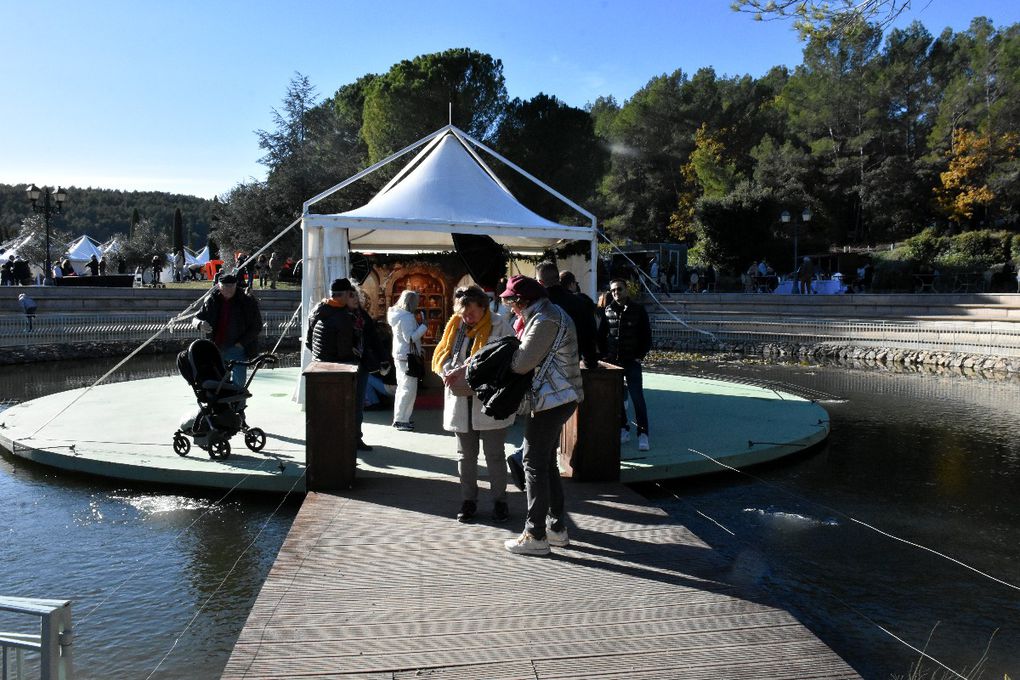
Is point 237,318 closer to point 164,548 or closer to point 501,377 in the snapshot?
point 164,548

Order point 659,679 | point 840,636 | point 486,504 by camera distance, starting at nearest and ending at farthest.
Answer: point 659,679 → point 840,636 → point 486,504

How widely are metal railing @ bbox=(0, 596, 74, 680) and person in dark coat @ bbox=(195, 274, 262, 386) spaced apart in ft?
18.9

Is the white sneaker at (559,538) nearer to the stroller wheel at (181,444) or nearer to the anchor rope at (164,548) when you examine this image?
the anchor rope at (164,548)

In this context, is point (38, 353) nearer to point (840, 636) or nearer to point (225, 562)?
point (225, 562)

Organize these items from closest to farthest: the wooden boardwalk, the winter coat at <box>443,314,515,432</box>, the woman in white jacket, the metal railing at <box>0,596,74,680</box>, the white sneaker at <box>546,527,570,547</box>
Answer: the metal railing at <box>0,596,74,680</box>, the wooden boardwalk, the white sneaker at <box>546,527,570,547</box>, the winter coat at <box>443,314,515,432</box>, the woman in white jacket

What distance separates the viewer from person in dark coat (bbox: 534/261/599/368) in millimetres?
6801

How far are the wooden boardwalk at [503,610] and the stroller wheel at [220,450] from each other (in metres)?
2.20

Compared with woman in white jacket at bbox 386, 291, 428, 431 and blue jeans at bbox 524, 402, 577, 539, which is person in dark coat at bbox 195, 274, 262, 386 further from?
blue jeans at bbox 524, 402, 577, 539

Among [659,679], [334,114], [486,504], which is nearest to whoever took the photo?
[659,679]

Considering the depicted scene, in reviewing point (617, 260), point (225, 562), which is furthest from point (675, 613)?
point (617, 260)

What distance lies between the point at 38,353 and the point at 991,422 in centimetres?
1873

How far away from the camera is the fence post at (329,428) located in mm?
6359

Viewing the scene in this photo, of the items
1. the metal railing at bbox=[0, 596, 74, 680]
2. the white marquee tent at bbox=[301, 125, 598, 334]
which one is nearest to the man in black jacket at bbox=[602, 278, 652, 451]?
the white marquee tent at bbox=[301, 125, 598, 334]

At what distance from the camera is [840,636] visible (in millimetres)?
4508
